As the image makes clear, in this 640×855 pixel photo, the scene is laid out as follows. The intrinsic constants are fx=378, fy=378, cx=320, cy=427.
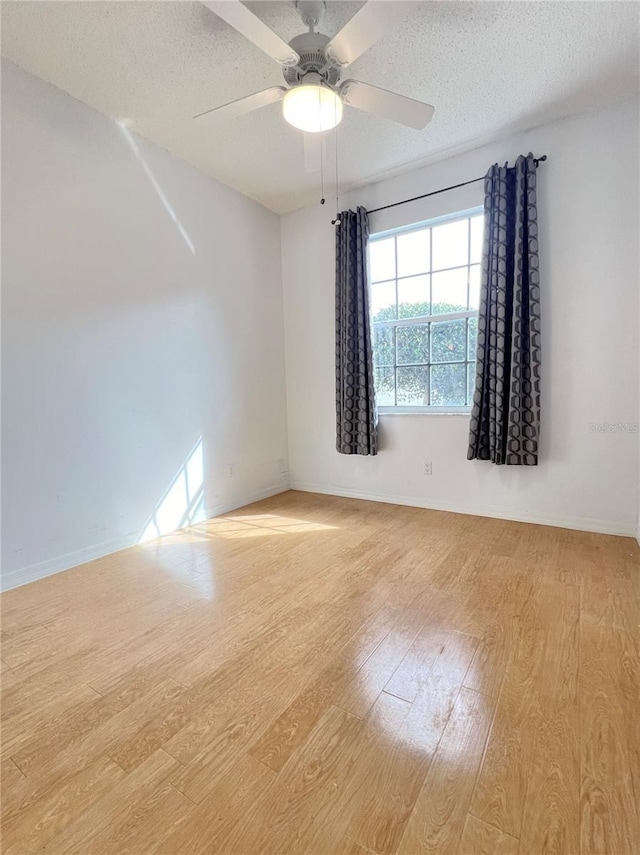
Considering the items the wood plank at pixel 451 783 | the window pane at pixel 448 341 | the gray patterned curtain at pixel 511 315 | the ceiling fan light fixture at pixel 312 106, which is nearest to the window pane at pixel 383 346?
the window pane at pixel 448 341

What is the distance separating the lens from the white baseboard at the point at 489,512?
2626 mm

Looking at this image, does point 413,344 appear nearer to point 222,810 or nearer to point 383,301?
point 383,301

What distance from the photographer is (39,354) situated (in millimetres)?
2209

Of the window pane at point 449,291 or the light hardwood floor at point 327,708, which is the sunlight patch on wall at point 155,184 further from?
the light hardwood floor at point 327,708

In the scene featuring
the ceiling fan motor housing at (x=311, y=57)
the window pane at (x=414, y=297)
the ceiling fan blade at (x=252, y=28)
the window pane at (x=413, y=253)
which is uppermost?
the ceiling fan motor housing at (x=311, y=57)

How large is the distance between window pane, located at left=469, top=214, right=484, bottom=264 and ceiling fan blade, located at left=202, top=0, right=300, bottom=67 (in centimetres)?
193

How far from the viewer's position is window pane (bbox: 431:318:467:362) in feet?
10.3

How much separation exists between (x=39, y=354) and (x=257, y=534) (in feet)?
5.94

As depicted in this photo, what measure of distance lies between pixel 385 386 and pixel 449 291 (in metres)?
0.97

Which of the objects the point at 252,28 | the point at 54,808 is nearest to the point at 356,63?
A: the point at 252,28

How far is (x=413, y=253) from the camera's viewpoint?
3.31 metres

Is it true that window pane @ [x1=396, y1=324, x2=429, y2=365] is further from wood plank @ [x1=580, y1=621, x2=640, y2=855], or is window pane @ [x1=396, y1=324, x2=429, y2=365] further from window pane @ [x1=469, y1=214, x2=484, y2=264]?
wood plank @ [x1=580, y1=621, x2=640, y2=855]

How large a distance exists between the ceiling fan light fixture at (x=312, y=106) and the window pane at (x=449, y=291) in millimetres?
1679

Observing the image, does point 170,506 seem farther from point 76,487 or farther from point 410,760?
point 410,760
